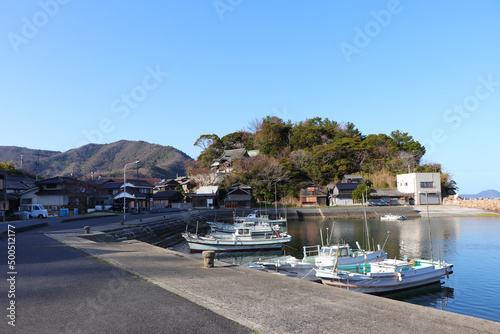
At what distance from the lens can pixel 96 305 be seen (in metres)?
6.68

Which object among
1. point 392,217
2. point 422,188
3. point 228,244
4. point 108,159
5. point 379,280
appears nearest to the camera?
point 379,280

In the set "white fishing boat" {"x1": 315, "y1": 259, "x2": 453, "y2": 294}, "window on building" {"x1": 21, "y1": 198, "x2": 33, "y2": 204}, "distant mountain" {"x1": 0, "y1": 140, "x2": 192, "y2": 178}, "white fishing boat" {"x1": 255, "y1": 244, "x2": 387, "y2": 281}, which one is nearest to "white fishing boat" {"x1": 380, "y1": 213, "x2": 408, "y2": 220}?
"white fishing boat" {"x1": 255, "y1": 244, "x2": 387, "y2": 281}

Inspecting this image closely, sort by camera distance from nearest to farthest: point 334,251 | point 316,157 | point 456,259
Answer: point 334,251, point 456,259, point 316,157

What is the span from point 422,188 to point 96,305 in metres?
75.4

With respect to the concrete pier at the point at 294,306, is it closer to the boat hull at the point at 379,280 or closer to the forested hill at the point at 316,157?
the boat hull at the point at 379,280

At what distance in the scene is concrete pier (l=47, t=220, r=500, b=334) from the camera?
18.9ft

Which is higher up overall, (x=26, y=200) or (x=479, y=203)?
(x=26, y=200)

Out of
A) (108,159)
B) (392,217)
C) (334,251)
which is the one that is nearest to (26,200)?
(334,251)

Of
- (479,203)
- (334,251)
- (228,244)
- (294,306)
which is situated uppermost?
(294,306)

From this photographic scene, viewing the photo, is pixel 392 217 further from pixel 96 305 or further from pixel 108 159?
pixel 108 159

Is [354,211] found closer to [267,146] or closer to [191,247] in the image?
[267,146]

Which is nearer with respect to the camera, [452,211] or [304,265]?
[304,265]

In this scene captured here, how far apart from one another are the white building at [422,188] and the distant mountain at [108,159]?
101 metres

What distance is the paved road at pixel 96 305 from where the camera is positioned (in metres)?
5.49
